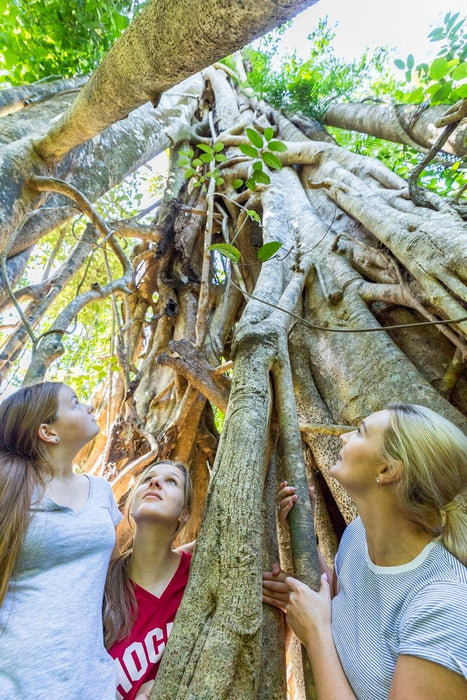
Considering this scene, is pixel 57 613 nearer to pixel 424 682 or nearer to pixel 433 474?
pixel 424 682

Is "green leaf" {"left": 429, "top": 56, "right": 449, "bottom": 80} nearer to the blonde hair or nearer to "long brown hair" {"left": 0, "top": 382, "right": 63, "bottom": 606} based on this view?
the blonde hair

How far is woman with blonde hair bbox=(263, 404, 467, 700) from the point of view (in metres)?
0.73

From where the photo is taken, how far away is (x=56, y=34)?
9.94ft

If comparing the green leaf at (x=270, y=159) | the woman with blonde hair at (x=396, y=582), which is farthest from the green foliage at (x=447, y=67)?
the woman with blonde hair at (x=396, y=582)

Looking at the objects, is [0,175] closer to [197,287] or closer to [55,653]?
[55,653]

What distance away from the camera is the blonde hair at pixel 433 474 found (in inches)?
37.8

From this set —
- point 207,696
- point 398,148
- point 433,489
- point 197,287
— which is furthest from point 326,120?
point 207,696

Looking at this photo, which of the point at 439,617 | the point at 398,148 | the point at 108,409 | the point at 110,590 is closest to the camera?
the point at 439,617

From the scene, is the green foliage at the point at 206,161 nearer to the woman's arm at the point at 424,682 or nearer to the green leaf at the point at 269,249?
the green leaf at the point at 269,249

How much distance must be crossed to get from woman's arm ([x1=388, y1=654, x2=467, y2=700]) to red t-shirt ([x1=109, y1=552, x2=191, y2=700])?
78 centimetres

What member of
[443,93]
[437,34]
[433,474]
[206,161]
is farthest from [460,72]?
[433,474]

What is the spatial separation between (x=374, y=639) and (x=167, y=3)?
5.58 feet

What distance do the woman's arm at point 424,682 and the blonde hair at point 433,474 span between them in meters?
0.28

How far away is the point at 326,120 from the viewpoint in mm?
5117
